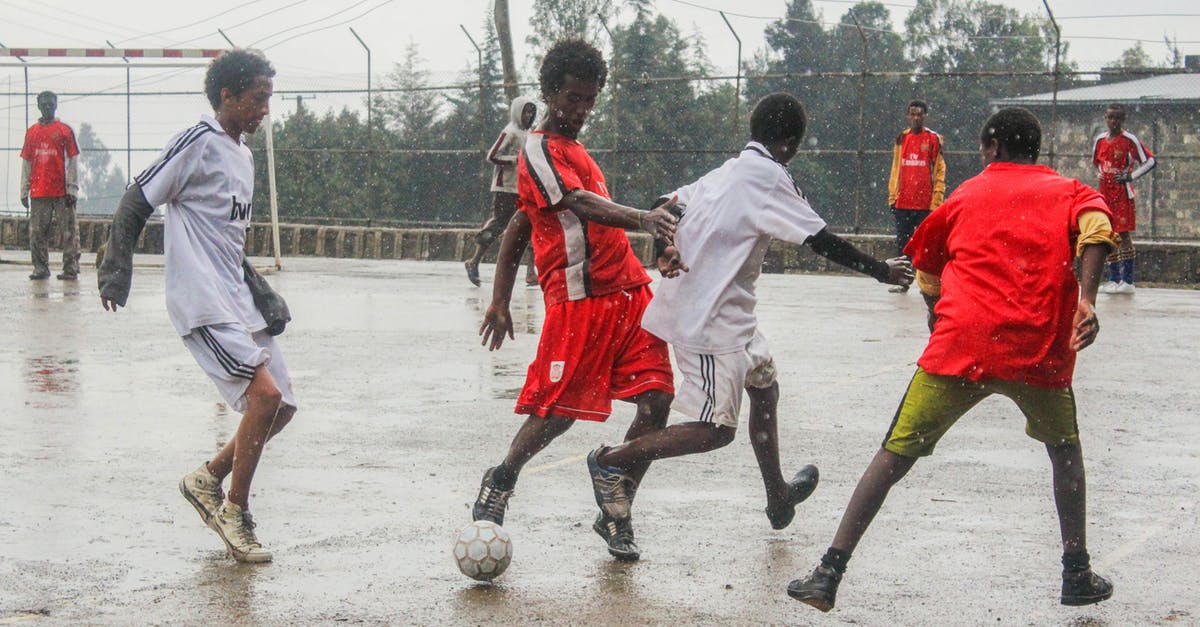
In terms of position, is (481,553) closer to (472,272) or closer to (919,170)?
(472,272)

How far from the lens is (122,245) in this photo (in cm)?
503

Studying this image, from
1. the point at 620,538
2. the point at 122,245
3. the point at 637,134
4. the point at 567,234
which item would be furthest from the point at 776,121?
the point at 637,134

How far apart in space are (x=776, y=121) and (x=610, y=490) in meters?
1.28

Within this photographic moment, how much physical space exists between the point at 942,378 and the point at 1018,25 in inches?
2914

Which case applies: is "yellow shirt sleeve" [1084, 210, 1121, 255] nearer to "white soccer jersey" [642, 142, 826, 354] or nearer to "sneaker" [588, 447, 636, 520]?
"white soccer jersey" [642, 142, 826, 354]

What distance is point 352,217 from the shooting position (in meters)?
29.1

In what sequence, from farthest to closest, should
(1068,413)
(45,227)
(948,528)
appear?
(45,227) < (948,528) < (1068,413)

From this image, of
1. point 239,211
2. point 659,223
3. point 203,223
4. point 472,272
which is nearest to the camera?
point 659,223

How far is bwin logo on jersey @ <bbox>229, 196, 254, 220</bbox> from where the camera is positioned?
5.20 meters

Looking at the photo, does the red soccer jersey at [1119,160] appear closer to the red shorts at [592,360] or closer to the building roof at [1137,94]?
the red shorts at [592,360]

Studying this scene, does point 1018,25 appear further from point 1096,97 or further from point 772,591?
point 772,591

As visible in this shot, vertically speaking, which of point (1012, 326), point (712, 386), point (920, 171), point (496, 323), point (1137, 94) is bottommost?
point (712, 386)

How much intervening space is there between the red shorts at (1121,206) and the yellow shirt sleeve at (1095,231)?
1220 centimetres

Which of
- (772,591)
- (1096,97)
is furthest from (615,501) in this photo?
(1096,97)
